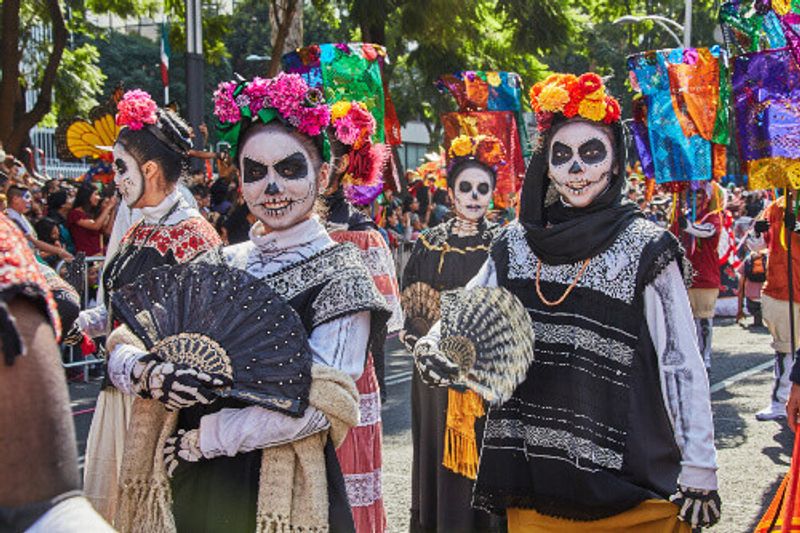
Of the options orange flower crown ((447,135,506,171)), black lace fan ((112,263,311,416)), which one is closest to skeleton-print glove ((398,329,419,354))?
orange flower crown ((447,135,506,171))

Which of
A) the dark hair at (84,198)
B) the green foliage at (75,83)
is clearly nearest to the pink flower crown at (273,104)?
the dark hair at (84,198)

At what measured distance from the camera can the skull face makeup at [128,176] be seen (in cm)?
517

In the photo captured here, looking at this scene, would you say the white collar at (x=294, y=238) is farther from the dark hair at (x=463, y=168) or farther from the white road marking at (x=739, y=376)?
the white road marking at (x=739, y=376)

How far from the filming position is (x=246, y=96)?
147 inches

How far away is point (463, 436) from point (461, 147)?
2149 millimetres

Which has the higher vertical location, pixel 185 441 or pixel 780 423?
pixel 185 441

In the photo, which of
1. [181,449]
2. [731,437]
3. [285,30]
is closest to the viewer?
[181,449]

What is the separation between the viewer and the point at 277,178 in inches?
147

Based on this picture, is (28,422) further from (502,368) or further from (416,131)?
(416,131)

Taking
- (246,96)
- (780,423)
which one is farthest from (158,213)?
(780,423)

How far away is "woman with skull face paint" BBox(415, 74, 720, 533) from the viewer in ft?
12.9

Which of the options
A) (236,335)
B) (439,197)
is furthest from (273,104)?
(439,197)

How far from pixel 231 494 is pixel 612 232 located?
161 cm

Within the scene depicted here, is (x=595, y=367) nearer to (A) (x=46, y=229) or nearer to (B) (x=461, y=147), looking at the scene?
(B) (x=461, y=147)
